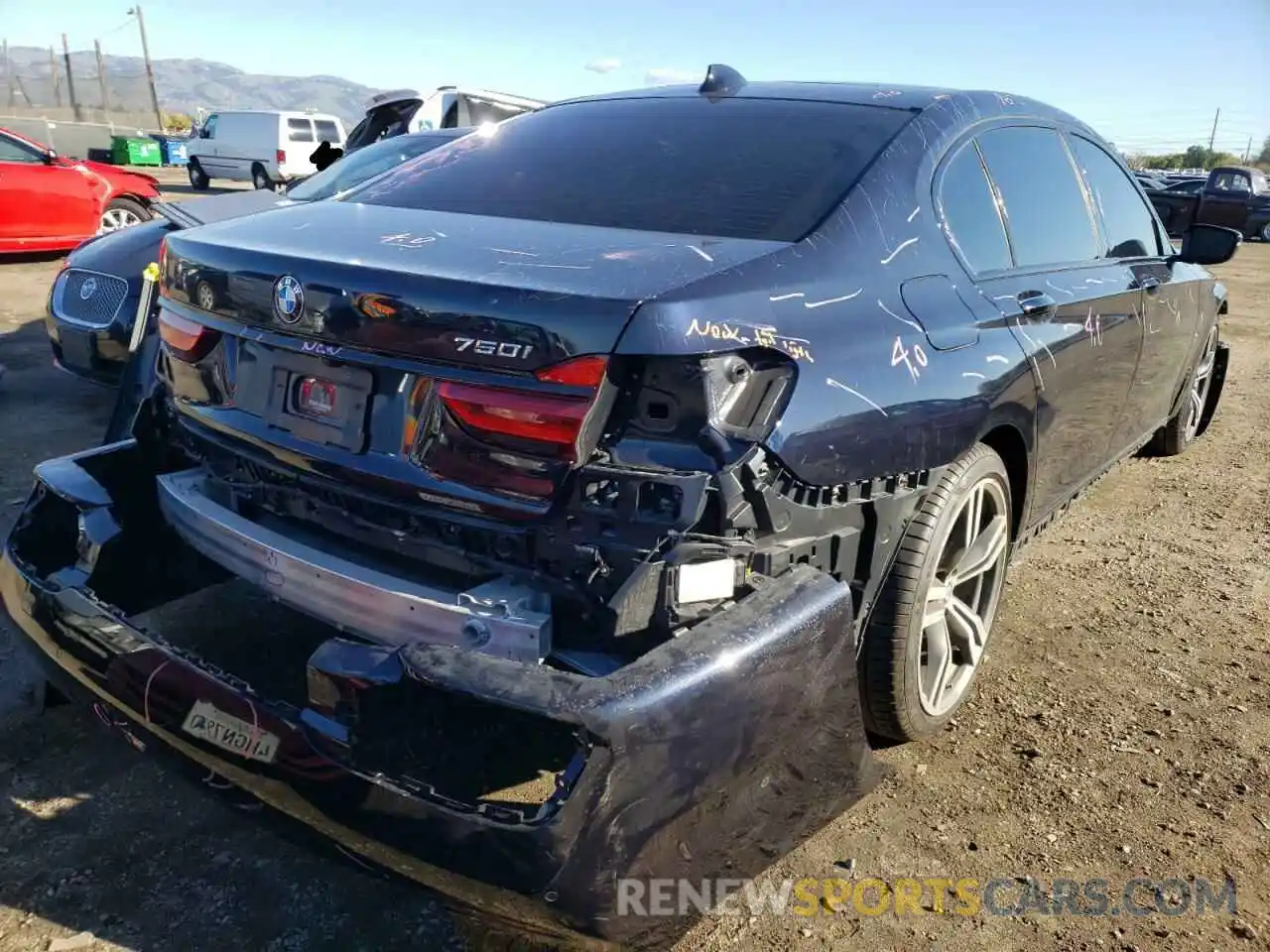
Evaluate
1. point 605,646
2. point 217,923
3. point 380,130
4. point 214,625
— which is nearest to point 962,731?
point 605,646

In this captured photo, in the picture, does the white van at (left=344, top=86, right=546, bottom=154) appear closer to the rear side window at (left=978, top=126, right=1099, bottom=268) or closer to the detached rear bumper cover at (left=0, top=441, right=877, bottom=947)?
the rear side window at (left=978, top=126, right=1099, bottom=268)

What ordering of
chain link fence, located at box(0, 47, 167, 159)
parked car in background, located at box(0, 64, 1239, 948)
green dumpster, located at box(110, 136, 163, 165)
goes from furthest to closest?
chain link fence, located at box(0, 47, 167, 159)
green dumpster, located at box(110, 136, 163, 165)
parked car in background, located at box(0, 64, 1239, 948)

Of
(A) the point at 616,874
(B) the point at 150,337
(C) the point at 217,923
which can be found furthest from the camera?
(B) the point at 150,337

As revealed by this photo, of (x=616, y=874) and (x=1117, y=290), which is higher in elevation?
(x=1117, y=290)

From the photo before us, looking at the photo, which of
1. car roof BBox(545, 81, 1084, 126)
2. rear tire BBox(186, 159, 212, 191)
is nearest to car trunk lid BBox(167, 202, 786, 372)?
car roof BBox(545, 81, 1084, 126)

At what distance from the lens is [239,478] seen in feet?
7.56

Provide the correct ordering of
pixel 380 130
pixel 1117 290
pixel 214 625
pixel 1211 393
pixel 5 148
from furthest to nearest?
pixel 380 130 < pixel 5 148 < pixel 1211 393 < pixel 1117 290 < pixel 214 625

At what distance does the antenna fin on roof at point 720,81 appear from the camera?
3012 mm

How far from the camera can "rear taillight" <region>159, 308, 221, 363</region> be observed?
2275mm

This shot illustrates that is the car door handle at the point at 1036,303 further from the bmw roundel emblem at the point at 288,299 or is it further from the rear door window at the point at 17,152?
the rear door window at the point at 17,152

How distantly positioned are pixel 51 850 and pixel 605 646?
144 cm

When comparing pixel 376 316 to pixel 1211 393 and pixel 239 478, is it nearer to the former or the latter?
pixel 239 478

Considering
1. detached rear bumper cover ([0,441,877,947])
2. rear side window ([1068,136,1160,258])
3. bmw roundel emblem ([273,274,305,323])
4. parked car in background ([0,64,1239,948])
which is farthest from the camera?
rear side window ([1068,136,1160,258])

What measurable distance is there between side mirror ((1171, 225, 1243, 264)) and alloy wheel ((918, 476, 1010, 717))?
2.29m
